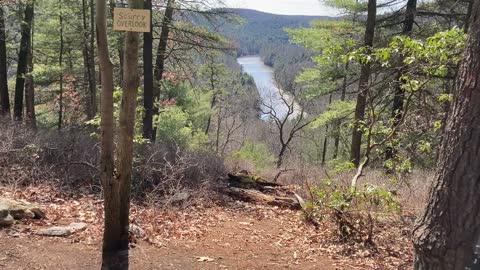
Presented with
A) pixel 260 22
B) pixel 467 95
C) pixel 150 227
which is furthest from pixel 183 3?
pixel 260 22

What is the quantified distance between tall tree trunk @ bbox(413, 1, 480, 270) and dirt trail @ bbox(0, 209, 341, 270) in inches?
110

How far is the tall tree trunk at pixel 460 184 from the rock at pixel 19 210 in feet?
15.1

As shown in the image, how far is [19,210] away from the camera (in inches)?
202

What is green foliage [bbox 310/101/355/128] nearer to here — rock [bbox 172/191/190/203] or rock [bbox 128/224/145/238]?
rock [bbox 172/191/190/203]

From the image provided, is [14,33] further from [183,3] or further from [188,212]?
[188,212]

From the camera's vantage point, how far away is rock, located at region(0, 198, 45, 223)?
5.00 m

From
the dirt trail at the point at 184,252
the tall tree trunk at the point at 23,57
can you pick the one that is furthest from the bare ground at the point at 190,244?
the tall tree trunk at the point at 23,57

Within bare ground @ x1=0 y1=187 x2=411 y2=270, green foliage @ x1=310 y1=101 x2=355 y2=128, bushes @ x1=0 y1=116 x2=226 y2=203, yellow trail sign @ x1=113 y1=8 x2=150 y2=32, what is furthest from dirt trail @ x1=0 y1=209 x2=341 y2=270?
green foliage @ x1=310 y1=101 x2=355 y2=128

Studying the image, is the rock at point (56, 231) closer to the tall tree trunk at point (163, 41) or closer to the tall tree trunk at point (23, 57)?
the tall tree trunk at point (163, 41)

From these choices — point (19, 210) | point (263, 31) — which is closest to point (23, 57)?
point (19, 210)

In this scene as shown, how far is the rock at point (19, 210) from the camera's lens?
5004 millimetres

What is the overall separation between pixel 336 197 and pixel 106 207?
2.76 metres

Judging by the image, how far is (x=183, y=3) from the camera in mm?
11508

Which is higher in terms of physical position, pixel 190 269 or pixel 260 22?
pixel 260 22
